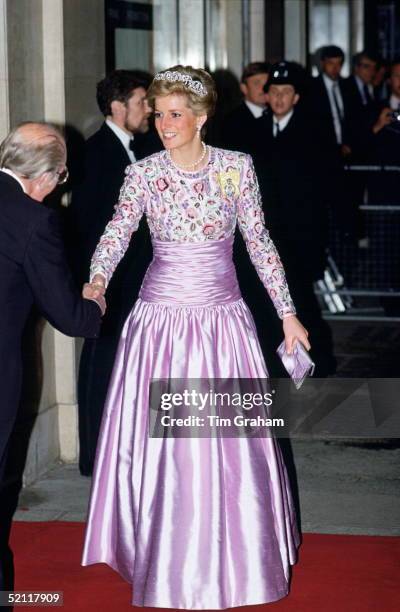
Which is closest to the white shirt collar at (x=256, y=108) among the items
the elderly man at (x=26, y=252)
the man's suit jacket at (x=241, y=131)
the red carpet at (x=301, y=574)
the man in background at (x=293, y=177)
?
the man's suit jacket at (x=241, y=131)

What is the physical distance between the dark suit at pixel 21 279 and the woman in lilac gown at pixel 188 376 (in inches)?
24.7

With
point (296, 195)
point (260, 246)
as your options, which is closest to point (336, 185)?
point (296, 195)

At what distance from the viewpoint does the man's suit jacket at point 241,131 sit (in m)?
8.43

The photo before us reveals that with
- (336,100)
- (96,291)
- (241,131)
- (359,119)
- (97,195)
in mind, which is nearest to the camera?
Result: (96,291)

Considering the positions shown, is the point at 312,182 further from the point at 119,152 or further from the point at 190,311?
the point at 190,311

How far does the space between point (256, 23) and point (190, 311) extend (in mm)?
8090

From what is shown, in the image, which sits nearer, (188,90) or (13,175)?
(13,175)

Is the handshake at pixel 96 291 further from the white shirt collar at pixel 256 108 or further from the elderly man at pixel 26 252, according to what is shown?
the white shirt collar at pixel 256 108

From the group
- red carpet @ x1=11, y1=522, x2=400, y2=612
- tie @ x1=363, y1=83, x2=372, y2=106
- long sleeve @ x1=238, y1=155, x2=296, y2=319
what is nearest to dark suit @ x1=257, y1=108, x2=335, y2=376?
red carpet @ x1=11, y1=522, x2=400, y2=612

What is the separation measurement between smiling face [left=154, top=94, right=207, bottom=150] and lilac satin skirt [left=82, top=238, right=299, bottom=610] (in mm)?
396

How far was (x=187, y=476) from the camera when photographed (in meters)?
4.84

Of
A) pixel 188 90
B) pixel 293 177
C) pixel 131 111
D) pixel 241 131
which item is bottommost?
pixel 293 177

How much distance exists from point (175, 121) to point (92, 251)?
1769 millimetres

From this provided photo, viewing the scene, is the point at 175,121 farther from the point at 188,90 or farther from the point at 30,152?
the point at 30,152
